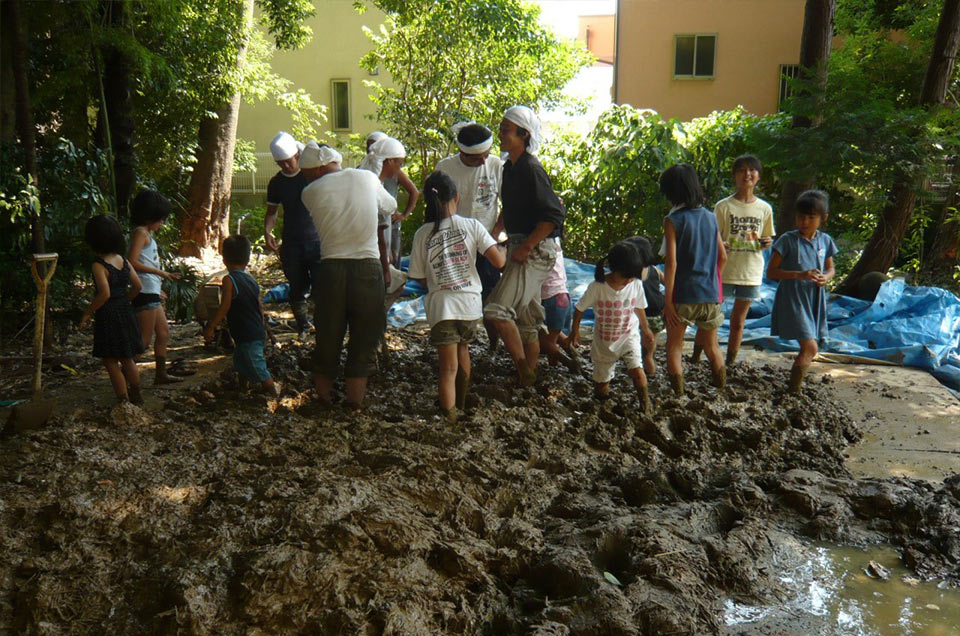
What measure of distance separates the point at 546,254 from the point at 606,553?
8.11 feet

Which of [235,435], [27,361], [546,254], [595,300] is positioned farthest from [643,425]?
[27,361]

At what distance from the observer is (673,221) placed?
546cm

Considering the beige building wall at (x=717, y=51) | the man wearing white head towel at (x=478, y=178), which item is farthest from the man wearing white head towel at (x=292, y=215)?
the beige building wall at (x=717, y=51)

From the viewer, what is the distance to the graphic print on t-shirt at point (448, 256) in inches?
192

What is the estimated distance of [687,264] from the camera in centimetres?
550

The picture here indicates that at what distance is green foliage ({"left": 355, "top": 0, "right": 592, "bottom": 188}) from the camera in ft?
41.6

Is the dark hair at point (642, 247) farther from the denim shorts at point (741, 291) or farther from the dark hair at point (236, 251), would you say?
the dark hair at point (236, 251)

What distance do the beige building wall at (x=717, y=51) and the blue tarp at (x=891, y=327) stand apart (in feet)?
40.3

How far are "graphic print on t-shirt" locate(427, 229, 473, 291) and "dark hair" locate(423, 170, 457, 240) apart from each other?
73 millimetres

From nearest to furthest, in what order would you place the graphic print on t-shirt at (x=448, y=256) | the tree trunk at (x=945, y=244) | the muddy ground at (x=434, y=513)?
the muddy ground at (x=434, y=513)
the graphic print on t-shirt at (x=448, y=256)
the tree trunk at (x=945, y=244)

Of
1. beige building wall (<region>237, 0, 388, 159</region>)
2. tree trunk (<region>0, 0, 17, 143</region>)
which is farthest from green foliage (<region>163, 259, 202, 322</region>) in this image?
beige building wall (<region>237, 0, 388, 159</region>)

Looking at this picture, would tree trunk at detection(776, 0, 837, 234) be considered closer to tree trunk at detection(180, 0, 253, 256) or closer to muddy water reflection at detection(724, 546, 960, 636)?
muddy water reflection at detection(724, 546, 960, 636)

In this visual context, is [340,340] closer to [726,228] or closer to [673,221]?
[673,221]

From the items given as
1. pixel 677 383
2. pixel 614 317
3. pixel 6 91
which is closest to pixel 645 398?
pixel 677 383
